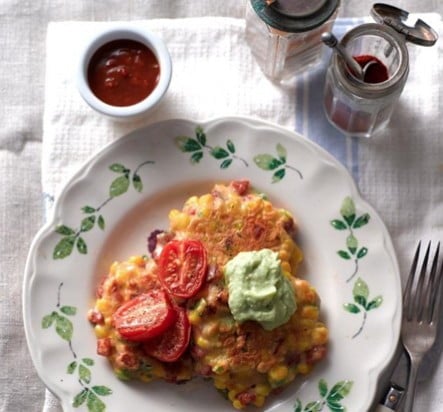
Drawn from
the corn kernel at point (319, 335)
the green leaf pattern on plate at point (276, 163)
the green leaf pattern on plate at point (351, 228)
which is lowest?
the corn kernel at point (319, 335)

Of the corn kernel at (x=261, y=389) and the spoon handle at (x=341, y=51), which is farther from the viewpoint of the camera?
the corn kernel at (x=261, y=389)

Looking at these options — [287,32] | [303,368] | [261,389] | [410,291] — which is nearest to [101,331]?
[261,389]

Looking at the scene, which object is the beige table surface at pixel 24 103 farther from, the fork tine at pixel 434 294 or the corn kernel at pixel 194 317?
the fork tine at pixel 434 294

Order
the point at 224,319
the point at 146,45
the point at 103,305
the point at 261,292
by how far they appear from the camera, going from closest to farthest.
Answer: the point at 261,292, the point at 224,319, the point at 103,305, the point at 146,45

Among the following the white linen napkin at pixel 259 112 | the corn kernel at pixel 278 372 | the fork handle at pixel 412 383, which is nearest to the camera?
the corn kernel at pixel 278 372

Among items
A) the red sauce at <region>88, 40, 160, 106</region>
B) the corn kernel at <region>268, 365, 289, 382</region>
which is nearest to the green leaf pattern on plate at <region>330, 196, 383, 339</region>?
the corn kernel at <region>268, 365, 289, 382</region>

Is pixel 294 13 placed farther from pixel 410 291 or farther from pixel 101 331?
pixel 101 331

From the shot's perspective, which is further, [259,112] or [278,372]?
[259,112]

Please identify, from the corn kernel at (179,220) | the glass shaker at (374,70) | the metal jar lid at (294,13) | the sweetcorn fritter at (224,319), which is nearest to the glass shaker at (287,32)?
the metal jar lid at (294,13)
